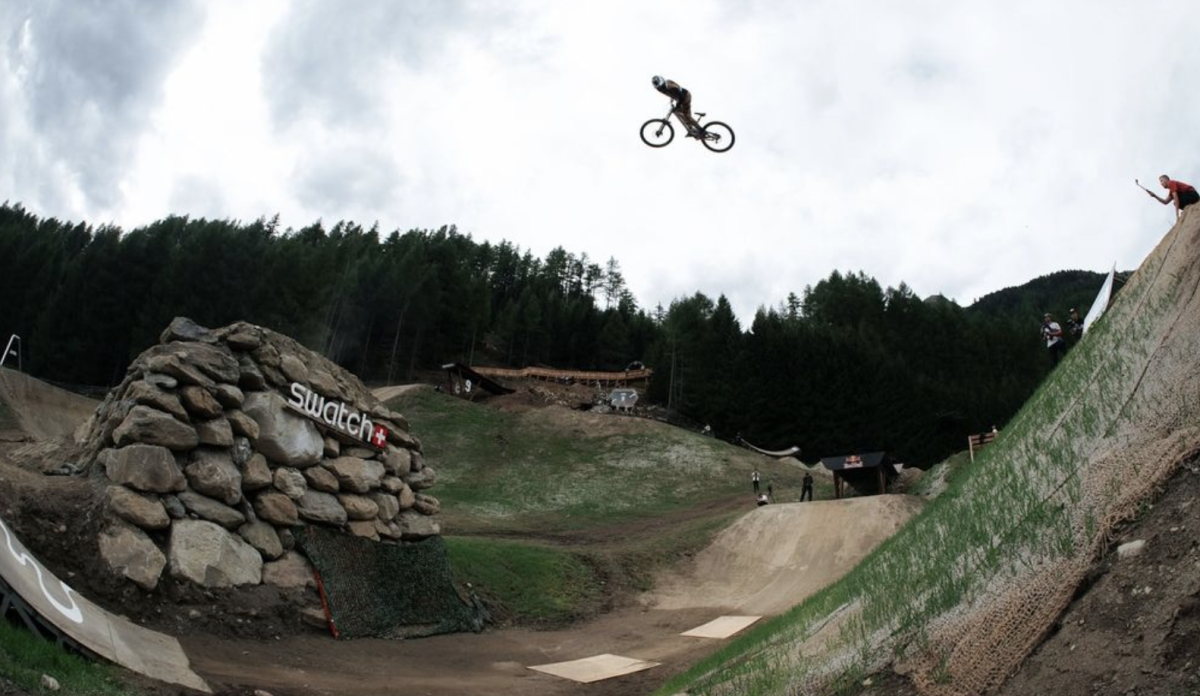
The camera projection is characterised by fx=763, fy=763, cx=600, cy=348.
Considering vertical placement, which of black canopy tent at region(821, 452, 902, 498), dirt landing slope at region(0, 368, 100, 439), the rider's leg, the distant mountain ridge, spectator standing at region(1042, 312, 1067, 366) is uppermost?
the distant mountain ridge

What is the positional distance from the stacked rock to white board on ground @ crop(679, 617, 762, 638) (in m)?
6.86

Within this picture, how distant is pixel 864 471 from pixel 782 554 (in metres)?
9.10

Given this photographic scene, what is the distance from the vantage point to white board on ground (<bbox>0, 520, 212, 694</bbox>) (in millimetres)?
7875

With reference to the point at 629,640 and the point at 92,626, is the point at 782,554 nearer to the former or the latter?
the point at 629,640

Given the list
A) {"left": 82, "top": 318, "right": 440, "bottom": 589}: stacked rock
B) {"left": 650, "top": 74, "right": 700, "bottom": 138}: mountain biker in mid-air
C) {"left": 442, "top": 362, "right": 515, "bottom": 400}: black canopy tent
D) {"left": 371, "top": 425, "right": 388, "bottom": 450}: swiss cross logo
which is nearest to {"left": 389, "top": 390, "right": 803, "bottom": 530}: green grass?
{"left": 442, "top": 362, "right": 515, "bottom": 400}: black canopy tent

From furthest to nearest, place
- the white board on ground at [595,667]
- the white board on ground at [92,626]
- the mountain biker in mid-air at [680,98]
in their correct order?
the mountain biker in mid-air at [680,98] → the white board on ground at [595,667] → the white board on ground at [92,626]

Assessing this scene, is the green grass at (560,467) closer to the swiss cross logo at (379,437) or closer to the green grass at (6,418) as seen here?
the swiss cross logo at (379,437)

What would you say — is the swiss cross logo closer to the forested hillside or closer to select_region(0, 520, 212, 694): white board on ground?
select_region(0, 520, 212, 694): white board on ground

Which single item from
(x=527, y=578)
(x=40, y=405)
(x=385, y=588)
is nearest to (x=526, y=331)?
(x=40, y=405)

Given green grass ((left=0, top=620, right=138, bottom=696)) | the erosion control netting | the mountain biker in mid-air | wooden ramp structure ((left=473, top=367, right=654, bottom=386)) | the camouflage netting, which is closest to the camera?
the camouflage netting

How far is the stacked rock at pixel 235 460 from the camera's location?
12.2 m

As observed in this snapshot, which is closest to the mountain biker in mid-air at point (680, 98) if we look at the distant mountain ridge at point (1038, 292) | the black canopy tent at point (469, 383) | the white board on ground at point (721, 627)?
the white board on ground at point (721, 627)

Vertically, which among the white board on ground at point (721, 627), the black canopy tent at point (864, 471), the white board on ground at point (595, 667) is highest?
the black canopy tent at point (864, 471)

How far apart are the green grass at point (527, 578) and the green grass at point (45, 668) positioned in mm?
11151
